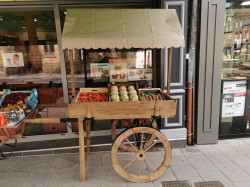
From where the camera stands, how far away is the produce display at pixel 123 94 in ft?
10.8

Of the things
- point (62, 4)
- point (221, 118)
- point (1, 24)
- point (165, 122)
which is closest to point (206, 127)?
point (221, 118)

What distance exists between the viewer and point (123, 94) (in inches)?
135

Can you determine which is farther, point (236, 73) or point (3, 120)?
point (236, 73)

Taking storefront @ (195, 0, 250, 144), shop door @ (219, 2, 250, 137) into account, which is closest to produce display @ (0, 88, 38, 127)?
storefront @ (195, 0, 250, 144)

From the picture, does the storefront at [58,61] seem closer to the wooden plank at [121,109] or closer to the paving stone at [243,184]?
the wooden plank at [121,109]

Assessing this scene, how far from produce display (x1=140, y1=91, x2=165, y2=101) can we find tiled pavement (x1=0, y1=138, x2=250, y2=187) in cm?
133

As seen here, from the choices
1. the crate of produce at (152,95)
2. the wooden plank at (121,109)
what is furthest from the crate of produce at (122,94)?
the wooden plank at (121,109)

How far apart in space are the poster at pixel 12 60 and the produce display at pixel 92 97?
163 cm

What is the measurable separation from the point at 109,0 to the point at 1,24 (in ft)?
7.35

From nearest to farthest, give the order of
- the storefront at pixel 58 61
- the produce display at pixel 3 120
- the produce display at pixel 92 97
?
the produce display at pixel 3 120 < the produce display at pixel 92 97 < the storefront at pixel 58 61

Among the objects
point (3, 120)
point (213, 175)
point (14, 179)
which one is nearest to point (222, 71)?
point (213, 175)

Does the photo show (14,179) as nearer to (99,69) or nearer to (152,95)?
(99,69)

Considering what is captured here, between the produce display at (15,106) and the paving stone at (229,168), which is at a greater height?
the produce display at (15,106)

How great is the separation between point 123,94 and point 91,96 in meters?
0.57
